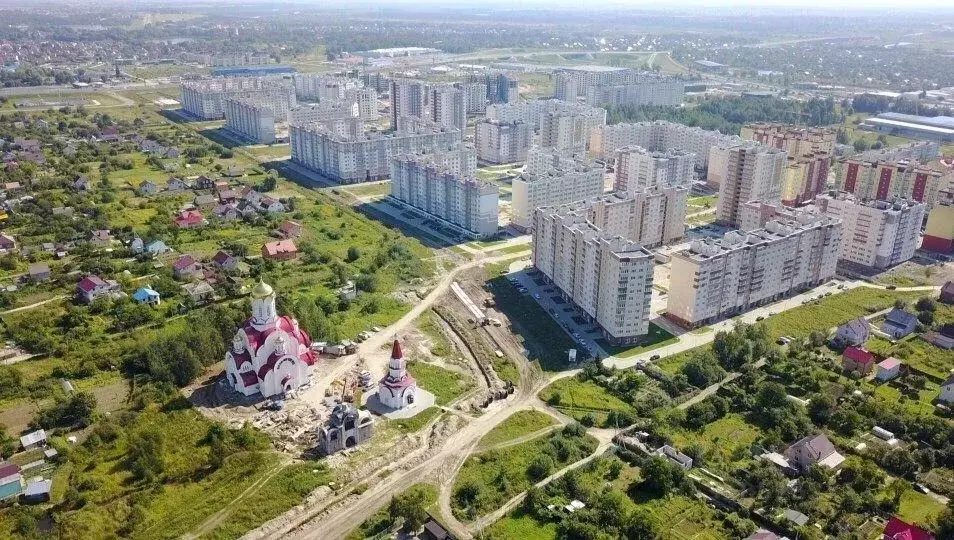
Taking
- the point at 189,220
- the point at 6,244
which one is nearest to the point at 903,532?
the point at 189,220

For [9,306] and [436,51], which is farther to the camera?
[436,51]

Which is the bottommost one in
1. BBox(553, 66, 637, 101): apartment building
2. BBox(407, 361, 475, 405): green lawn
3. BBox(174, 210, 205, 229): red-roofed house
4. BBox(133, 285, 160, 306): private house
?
BBox(407, 361, 475, 405): green lawn

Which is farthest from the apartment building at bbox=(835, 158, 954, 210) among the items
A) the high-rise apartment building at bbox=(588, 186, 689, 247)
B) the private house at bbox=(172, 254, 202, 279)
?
the private house at bbox=(172, 254, 202, 279)

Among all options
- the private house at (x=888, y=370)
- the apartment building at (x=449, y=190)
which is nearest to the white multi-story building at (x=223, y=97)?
the apartment building at (x=449, y=190)

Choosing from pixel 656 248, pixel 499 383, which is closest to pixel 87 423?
pixel 499 383

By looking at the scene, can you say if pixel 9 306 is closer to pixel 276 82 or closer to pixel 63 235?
pixel 63 235

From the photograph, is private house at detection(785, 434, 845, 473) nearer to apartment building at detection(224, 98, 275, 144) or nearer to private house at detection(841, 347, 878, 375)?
private house at detection(841, 347, 878, 375)

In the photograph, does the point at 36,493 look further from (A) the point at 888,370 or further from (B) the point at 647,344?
(A) the point at 888,370

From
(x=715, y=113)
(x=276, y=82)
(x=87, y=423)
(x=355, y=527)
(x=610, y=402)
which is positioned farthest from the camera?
(x=276, y=82)

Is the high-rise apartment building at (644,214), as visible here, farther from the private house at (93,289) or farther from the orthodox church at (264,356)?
the private house at (93,289)
